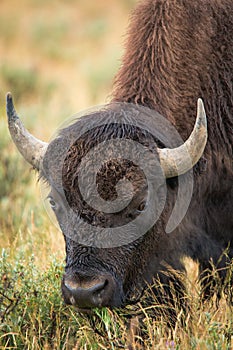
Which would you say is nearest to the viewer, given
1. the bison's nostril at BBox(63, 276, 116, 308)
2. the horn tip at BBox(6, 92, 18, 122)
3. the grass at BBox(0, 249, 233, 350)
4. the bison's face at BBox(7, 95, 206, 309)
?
the bison's nostril at BBox(63, 276, 116, 308)

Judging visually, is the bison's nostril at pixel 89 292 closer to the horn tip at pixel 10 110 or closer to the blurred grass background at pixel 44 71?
the horn tip at pixel 10 110

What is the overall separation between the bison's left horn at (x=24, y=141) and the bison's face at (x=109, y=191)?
14 mm

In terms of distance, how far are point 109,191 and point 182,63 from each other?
1322 millimetres

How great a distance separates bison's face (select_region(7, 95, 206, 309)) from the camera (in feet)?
12.9

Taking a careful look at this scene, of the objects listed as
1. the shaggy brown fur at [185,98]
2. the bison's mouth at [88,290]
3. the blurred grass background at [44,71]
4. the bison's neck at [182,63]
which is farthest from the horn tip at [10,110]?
the bison's mouth at [88,290]

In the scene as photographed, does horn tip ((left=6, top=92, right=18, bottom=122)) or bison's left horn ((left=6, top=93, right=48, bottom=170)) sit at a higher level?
horn tip ((left=6, top=92, right=18, bottom=122))

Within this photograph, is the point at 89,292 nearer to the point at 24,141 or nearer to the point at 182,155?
the point at 182,155

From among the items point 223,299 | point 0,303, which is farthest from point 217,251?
point 0,303

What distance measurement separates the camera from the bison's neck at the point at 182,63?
15.2ft

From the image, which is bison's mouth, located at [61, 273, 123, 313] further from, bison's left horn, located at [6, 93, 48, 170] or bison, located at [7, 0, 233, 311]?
bison's left horn, located at [6, 93, 48, 170]

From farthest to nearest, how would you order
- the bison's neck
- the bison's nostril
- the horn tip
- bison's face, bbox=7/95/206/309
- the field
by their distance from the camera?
the bison's neck < the horn tip < the field < bison's face, bbox=7/95/206/309 < the bison's nostril

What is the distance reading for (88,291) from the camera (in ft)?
12.5

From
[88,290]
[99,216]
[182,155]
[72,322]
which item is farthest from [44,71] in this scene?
[88,290]

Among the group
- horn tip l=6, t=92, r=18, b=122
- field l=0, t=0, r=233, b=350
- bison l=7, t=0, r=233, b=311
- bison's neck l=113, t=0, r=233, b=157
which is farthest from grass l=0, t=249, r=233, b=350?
bison's neck l=113, t=0, r=233, b=157
